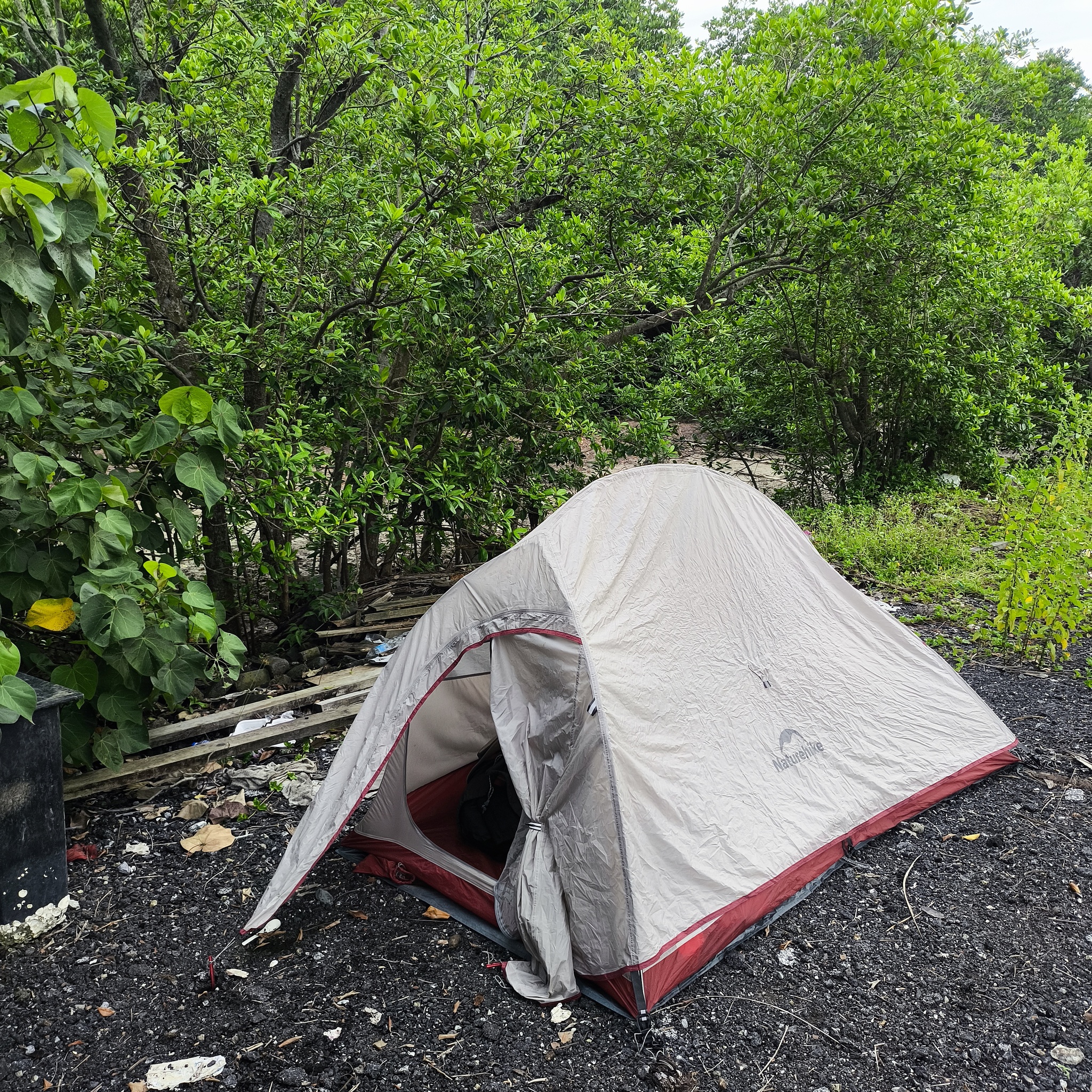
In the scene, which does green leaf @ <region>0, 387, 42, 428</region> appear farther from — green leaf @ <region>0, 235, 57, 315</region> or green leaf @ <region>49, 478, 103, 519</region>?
green leaf @ <region>0, 235, 57, 315</region>

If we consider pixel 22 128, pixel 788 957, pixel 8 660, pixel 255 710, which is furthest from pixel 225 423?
pixel 788 957

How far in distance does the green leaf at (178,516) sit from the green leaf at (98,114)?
1652 millimetres

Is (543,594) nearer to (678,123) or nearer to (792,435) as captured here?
(678,123)

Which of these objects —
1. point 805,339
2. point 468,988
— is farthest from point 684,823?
point 805,339

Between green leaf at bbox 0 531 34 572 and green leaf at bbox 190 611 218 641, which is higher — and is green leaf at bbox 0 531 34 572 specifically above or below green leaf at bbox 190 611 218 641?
above

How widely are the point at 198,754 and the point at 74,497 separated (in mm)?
1430

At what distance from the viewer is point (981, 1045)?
262 centimetres

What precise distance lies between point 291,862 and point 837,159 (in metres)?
6.08

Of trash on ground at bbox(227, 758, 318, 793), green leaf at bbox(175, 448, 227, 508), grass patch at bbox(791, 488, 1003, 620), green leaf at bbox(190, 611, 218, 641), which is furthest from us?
grass patch at bbox(791, 488, 1003, 620)

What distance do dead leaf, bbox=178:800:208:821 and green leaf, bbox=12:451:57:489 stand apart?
1.52 meters

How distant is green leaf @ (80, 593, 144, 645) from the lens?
3.30 meters

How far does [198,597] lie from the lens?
3.57 m

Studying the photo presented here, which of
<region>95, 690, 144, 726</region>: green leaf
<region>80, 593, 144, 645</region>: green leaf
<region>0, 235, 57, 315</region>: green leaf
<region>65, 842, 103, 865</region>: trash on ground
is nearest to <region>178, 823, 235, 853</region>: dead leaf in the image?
<region>65, 842, 103, 865</region>: trash on ground

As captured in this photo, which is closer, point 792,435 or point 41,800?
point 41,800
